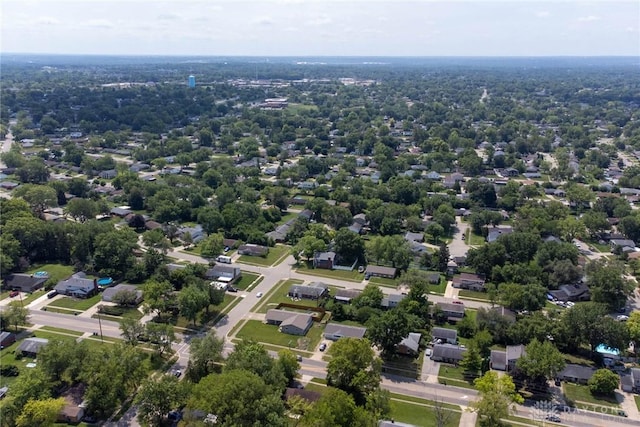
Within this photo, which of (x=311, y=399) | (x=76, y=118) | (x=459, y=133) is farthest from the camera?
(x=76, y=118)

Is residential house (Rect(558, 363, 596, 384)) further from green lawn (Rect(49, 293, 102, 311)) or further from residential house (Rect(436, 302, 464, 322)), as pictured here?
green lawn (Rect(49, 293, 102, 311))

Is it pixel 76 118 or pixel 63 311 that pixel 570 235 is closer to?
pixel 63 311

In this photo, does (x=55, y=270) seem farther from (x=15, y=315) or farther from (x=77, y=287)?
(x=15, y=315)

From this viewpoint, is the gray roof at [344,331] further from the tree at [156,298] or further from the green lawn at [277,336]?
the tree at [156,298]

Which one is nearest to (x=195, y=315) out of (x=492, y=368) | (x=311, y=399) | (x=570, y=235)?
(x=311, y=399)

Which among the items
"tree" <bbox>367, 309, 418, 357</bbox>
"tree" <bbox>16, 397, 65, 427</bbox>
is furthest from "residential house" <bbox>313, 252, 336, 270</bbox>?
"tree" <bbox>16, 397, 65, 427</bbox>

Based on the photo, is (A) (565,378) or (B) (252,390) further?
(A) (565,378)
